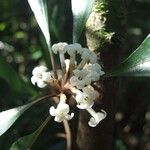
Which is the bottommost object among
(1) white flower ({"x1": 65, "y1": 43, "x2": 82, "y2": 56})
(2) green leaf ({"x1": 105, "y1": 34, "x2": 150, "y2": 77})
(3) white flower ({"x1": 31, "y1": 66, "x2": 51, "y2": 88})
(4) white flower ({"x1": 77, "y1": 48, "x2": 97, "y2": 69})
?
(3) white flower ({"x1": 31, "y1": 66, "x2": 51, "y2": 88})

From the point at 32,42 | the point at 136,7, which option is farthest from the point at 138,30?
the point at 32,42

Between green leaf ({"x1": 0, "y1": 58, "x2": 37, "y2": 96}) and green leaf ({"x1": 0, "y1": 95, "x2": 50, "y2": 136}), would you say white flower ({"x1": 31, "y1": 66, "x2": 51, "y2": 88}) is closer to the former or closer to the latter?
green leaf ({"x1": 0, "y1": 95, "x2": 50, "y2": 136})

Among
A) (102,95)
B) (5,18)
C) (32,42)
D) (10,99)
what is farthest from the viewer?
(32,42)

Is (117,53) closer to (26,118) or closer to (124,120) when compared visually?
(26,118)

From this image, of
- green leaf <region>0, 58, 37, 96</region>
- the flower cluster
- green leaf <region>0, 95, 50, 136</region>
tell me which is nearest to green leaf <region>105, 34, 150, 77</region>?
the flower cluster

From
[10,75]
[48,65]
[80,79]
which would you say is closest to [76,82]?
[80,79]

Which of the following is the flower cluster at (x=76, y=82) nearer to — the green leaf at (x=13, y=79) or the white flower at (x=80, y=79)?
the white flower at (x=80, y=79)

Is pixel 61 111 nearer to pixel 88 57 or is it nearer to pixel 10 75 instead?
pixel 88 57
